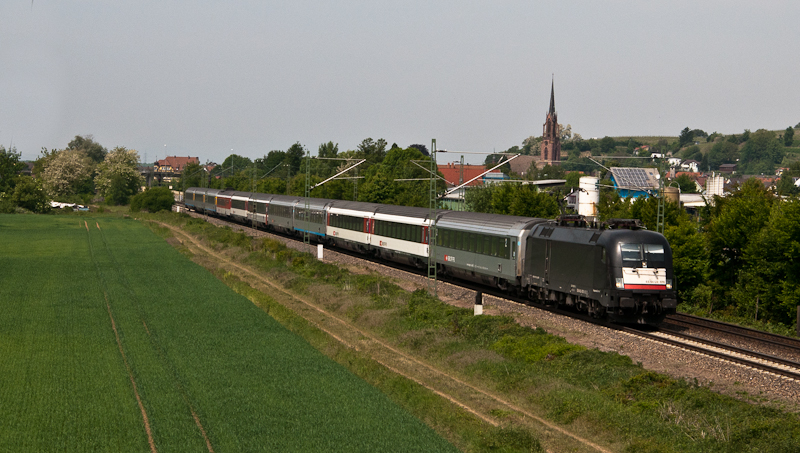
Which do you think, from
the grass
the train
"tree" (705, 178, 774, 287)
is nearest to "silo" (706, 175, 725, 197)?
the train

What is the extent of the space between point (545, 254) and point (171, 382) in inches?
637

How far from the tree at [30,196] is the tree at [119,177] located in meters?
21.8

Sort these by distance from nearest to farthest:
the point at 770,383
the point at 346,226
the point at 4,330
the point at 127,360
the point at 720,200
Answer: the point at 770,383 < the point at 127,360 < the point at 4,330 < the point at 720,200 < the point at 346,226

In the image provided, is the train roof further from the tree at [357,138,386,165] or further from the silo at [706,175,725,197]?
the tree at [357,138,386,165]

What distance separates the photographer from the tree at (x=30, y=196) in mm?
116625

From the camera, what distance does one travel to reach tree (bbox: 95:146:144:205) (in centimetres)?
14250

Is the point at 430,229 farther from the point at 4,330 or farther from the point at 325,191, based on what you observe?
the point at 325,191

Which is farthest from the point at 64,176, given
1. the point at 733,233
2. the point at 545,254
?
the point at 733,233

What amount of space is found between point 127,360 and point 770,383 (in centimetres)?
1854

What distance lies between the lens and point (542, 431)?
15938 mm

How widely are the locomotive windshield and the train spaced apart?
35mm

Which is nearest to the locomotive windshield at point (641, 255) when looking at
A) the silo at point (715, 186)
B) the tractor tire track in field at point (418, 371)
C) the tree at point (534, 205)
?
the tractor tire track in field at point (418, 371)

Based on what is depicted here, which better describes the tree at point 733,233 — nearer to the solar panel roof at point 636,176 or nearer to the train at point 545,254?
the train at point 545,254

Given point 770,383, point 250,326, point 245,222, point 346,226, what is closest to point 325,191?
point 245,222
